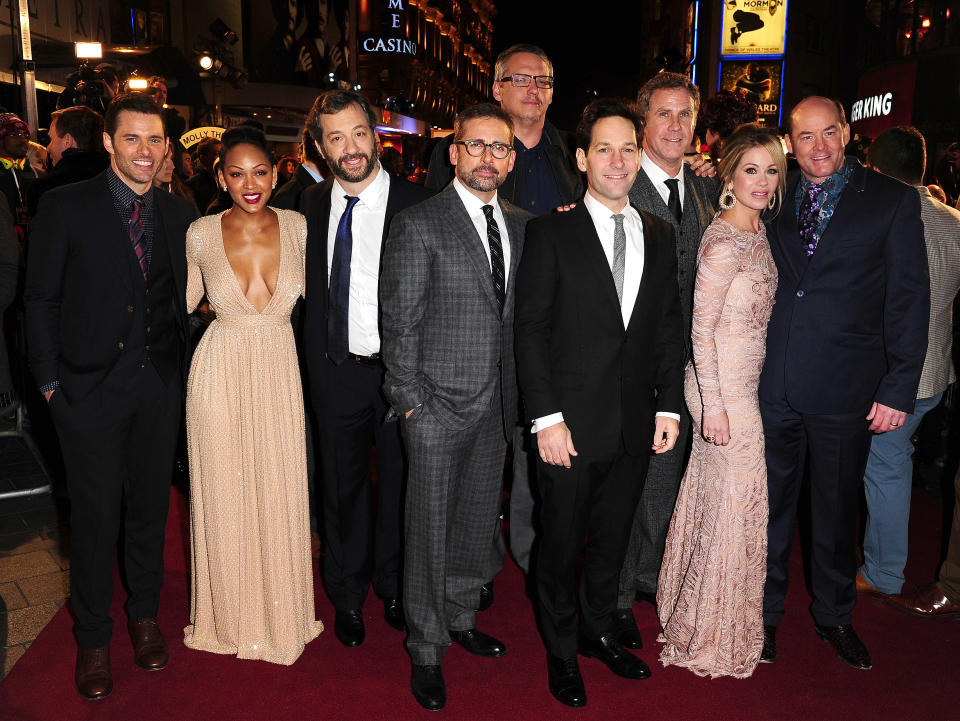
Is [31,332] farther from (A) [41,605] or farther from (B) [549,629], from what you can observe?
(B) [549,629]

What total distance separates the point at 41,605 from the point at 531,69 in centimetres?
341

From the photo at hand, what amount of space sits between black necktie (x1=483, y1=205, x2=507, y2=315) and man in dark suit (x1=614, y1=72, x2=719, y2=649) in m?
0.71

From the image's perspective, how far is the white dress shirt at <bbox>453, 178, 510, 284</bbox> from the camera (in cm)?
291

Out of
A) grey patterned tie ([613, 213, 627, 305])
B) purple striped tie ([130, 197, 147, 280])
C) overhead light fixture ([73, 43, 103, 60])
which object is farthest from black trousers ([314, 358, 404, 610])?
overhead light fixture ([73, 43, 103, 60])

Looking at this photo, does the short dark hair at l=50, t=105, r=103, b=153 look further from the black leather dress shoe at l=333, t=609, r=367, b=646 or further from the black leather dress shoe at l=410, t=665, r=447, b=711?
the black leather dress shoe at l=410, t=665, r=447, b=711

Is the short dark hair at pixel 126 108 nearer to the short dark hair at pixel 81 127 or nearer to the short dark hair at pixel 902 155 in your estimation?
the short dark hair at pixel 81 127

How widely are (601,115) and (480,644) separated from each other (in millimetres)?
2125

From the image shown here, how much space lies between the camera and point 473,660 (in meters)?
3.28

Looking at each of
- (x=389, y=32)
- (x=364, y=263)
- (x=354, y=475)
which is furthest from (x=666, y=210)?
(x=389, y=32)

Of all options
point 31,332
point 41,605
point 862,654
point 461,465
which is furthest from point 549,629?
point 41,605

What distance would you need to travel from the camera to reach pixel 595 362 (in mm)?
2826

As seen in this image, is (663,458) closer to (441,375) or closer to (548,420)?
(548,420)

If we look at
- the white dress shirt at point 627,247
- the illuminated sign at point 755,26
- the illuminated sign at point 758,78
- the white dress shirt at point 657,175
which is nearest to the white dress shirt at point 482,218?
the white dress shirt at point 627,247

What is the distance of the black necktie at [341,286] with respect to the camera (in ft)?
10.2
